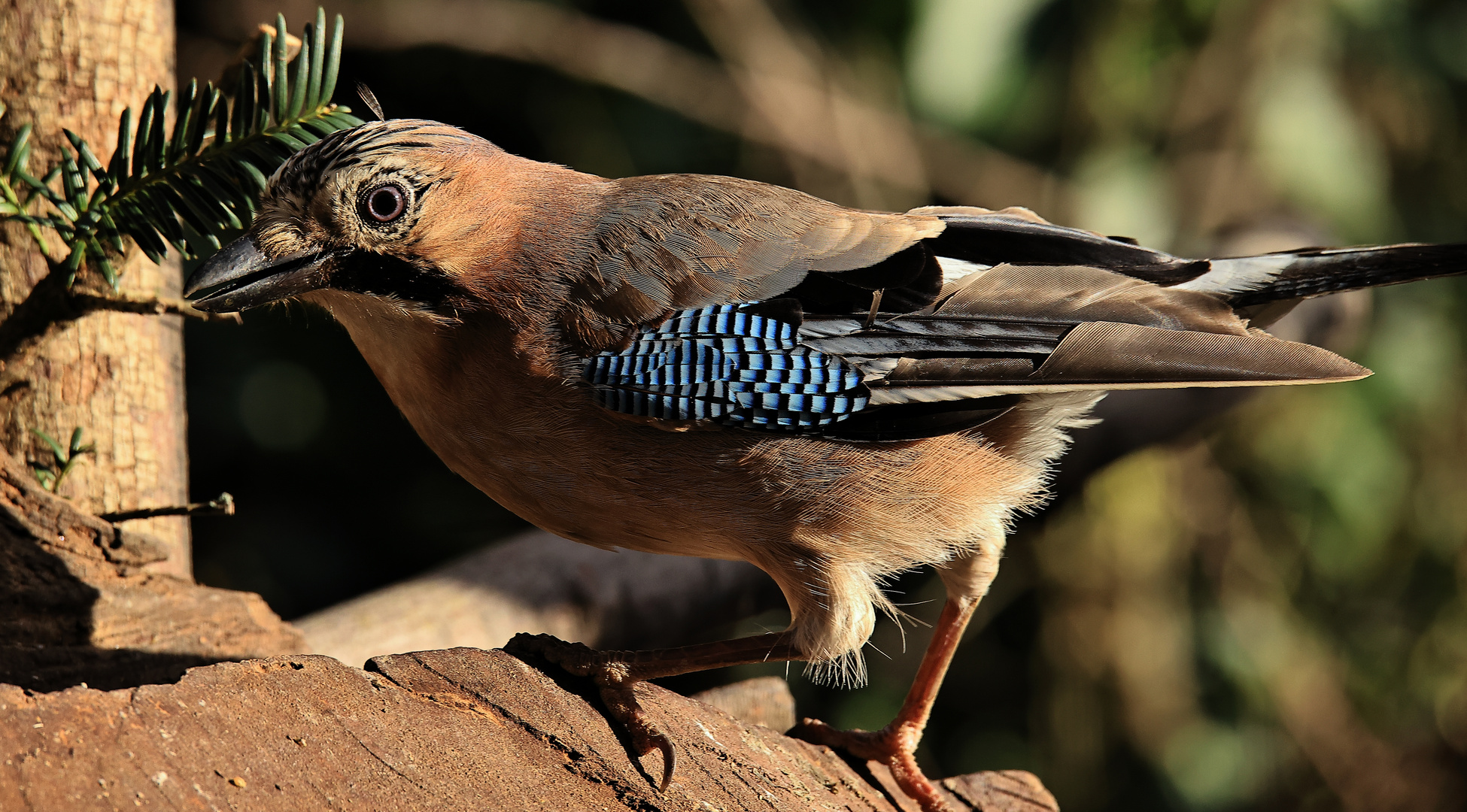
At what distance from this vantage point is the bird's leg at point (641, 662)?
2.26 metres

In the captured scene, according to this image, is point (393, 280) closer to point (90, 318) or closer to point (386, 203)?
point (386, 203)

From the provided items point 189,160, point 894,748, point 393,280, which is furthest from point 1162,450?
point 189,160

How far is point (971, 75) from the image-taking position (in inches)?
217

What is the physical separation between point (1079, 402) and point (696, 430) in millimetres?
938

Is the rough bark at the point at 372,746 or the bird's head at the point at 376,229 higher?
the bird's head at the point at 376,229

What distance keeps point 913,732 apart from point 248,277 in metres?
1.89

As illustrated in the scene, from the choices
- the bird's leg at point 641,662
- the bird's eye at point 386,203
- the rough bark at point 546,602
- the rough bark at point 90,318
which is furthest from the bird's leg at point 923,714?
the rough bark at point 90,318

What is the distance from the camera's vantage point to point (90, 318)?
2.84 metres

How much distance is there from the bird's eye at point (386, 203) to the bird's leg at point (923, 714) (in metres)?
1.56

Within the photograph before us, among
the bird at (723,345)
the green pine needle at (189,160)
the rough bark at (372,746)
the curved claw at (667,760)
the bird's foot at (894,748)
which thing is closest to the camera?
the rough bark at (372,746)

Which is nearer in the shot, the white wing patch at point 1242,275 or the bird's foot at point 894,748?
the white wing patch at point 1242,275

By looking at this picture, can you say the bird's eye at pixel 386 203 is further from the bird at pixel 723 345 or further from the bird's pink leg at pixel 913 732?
the bird's pink leg at pixel 913 732

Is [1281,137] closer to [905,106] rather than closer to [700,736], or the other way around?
[905,106]

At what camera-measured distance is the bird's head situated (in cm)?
244
